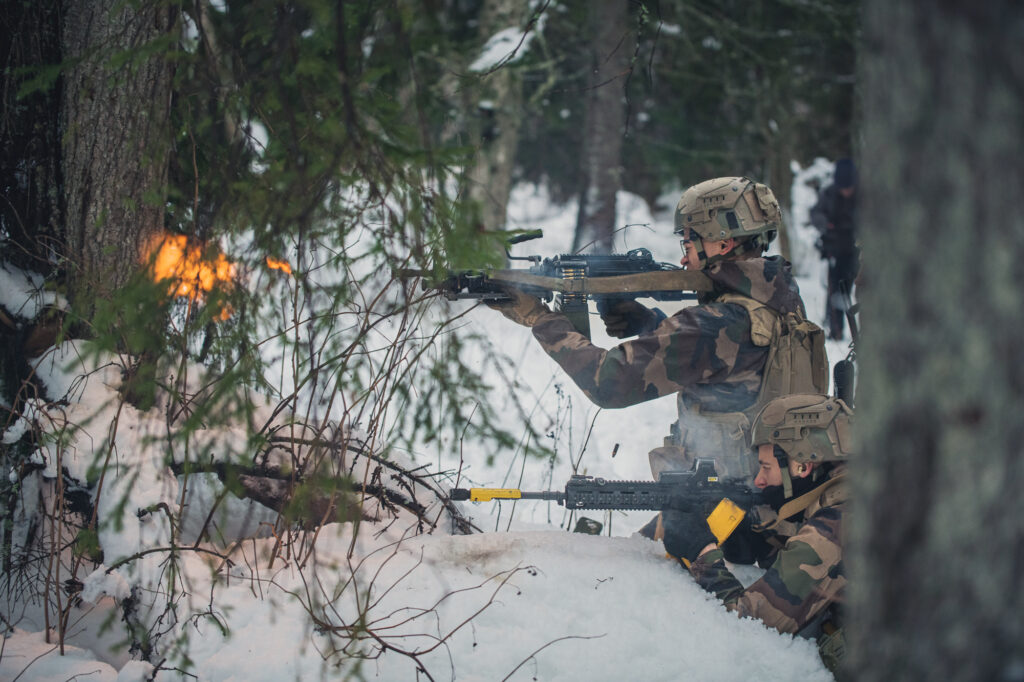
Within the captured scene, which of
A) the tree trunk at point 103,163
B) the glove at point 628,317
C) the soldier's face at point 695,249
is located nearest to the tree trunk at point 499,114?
the glove at point 628,317

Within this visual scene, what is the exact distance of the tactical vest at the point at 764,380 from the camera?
10.8 ft

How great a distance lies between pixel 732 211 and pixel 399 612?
2239 millimetres

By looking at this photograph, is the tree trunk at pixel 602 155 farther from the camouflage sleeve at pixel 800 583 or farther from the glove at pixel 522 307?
the camouflage sleeve at pixel 800 583

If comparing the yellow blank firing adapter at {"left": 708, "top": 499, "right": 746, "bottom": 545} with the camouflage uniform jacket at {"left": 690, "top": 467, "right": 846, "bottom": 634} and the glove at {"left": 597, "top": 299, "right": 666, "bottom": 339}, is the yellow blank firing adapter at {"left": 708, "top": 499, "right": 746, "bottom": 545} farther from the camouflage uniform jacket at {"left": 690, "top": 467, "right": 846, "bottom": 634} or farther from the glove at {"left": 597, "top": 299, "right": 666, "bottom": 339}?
the glove at {"left": 597, "top": 299, "right": 666, "bottom": 339}

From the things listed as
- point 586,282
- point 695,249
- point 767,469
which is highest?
point 695,249

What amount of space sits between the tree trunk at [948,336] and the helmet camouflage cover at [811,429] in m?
2.03

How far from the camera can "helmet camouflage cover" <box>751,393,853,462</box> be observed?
3010 millimetres

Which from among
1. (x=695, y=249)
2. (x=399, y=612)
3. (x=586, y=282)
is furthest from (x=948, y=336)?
(x=695, y=249)

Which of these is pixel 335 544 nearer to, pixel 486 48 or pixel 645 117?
pixel 486 48

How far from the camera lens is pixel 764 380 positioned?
333 centimetres

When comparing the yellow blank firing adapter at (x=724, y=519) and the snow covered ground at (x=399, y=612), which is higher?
the yellow blank firing adapter at (x=724, y=519)

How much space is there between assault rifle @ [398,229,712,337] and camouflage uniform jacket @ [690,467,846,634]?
1169mm

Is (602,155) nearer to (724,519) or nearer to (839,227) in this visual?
(839,227)

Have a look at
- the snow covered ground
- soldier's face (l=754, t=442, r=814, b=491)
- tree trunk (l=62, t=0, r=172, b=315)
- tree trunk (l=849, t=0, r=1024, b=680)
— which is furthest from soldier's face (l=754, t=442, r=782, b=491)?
tree trunk (l=62, t=0, r=172, b=315)
